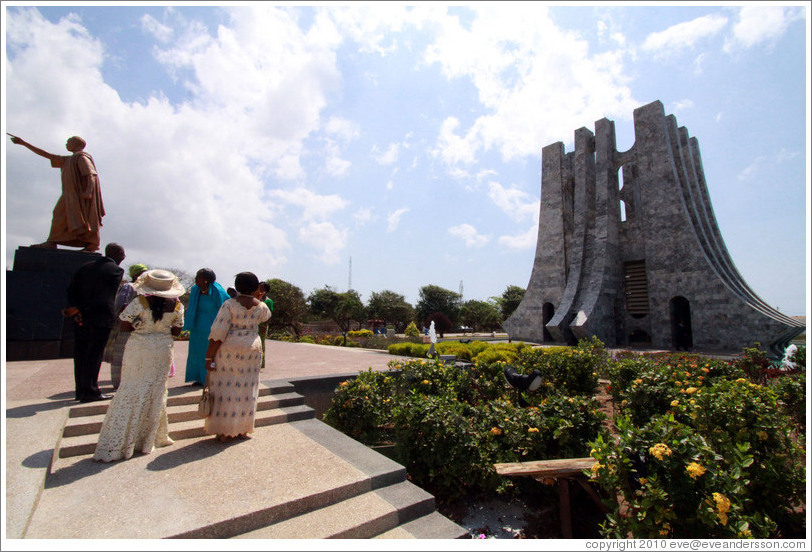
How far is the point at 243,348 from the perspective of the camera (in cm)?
388

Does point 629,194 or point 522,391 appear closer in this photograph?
point 522,391

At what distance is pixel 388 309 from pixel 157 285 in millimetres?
42793

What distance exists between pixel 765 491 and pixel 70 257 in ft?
34.9

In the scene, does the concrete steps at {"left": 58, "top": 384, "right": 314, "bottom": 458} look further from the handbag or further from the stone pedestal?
the stone pedestal

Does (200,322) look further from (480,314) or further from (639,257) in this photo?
(480,314)

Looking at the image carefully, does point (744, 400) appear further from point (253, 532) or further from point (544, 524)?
point (253, 532)

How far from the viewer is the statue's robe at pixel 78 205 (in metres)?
6.20

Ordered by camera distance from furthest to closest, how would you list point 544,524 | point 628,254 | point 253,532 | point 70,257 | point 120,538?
point 628,254 < point 70,257 < point 544,524 < point 253,532 < point 120,538

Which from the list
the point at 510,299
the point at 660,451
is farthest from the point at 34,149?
the point at 510,299

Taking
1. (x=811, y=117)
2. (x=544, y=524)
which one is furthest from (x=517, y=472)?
(x=811, y=117)

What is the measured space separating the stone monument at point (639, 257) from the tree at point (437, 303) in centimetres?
2662

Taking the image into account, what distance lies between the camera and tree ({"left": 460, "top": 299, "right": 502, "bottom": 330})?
51.5m

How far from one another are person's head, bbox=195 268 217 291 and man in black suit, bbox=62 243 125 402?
90 centimetres

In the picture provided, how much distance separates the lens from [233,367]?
12.7 feet
